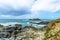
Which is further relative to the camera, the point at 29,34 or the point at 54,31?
the point at 29,34

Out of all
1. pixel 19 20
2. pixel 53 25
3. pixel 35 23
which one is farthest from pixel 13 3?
pixel 53 25

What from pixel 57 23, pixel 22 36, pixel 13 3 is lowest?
pixel 22 36

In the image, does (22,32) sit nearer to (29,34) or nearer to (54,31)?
(29,34)

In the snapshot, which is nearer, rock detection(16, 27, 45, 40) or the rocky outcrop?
the rocky outcrop

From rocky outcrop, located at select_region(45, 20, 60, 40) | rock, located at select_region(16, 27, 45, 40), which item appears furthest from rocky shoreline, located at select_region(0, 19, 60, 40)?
rocky outcrop, located at select_region(45, 20, 60, 40)

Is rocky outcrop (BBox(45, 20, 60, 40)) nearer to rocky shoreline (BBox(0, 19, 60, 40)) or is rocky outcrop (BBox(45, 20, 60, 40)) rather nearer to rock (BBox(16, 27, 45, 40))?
rocky shoreline (BBox(0, 19, 60, 40))

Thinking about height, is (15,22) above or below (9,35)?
above

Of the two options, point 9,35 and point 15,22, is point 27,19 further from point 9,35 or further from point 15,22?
point 9,35

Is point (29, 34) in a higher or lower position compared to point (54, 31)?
lower

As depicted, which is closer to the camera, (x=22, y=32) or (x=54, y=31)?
(x=54, y=31)

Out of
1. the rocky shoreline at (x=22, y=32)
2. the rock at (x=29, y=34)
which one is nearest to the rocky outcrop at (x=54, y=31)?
the rocky shoreline at (x=22, y=32)

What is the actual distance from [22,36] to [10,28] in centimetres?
53

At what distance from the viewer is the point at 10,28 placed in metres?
5.77

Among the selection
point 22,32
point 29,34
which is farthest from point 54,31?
point 22,32
